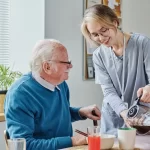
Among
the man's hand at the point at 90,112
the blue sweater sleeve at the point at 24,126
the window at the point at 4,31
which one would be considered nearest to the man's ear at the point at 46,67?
the blue sweater sleeve at the point at 24,126

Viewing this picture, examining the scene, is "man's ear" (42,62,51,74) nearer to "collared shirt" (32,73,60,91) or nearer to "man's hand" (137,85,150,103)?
"collared shirt" (32,73,60,91)

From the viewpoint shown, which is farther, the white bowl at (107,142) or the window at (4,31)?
the window at (4,31)

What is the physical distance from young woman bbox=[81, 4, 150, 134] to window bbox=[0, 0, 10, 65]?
3.73 feet

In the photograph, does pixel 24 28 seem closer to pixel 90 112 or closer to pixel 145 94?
pixel 90 112

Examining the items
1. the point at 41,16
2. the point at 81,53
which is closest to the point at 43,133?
the point at 41,16

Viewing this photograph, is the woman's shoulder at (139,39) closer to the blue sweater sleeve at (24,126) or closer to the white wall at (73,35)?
the blue sweater sleeve at (24,126)

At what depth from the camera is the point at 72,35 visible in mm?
3301

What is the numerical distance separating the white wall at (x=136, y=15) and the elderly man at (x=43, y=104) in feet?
7.25

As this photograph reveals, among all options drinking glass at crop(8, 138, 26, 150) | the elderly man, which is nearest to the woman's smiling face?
the elderly man

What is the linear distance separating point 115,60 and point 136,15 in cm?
204

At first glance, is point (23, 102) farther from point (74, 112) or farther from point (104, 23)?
point (104, 23)

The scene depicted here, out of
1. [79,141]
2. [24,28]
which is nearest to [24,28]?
[24,28]

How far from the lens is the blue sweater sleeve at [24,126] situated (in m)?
1.67

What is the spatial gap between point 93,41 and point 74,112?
18.2 inches
